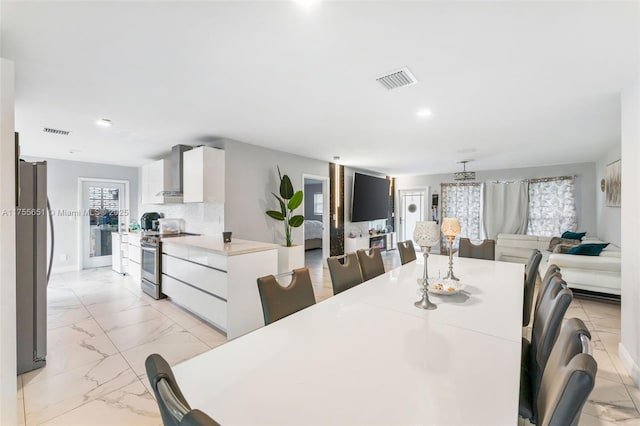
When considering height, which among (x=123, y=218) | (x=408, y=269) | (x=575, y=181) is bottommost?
(x=408, y=269)

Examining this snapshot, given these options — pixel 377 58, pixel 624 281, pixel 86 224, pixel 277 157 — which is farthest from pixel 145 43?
pixel 86 224

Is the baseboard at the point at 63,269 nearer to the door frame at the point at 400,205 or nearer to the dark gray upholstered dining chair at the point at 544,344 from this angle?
the dark gray upholstered dining chair at the point at 544,344

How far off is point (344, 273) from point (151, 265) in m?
3.17

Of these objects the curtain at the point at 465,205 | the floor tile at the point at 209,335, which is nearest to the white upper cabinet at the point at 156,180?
the floor tile at the point at 209,335

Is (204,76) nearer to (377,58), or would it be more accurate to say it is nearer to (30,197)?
(377,58)

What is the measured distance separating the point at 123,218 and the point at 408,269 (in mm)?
6387

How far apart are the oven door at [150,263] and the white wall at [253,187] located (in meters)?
1.05

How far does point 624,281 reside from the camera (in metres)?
2.25

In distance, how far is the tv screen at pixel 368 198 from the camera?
20.7ft

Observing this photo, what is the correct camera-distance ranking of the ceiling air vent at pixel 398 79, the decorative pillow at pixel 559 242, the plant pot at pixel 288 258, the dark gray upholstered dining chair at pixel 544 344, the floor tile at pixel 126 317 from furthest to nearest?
the decorative pillow at pixel 559 242 < the plant pot at pixel 288 258 < the floor tile at pixel 126 317 < the ceiling air vent at pixel 398 79 < the dark gray upholstered dining chair at pixel 544 344

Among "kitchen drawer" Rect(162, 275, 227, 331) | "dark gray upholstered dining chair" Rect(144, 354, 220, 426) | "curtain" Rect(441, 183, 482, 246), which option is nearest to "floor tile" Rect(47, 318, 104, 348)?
"kitchen drawer" Rect(162, 275, 227, 331)

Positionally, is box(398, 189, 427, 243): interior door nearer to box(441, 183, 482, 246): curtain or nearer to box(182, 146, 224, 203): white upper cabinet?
box(441, 183, 482, 246): curtain

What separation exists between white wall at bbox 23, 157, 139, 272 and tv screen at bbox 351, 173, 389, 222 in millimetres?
5565

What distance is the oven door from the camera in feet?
12.6
